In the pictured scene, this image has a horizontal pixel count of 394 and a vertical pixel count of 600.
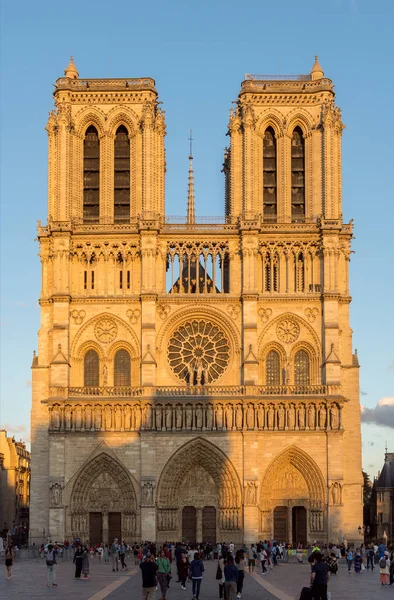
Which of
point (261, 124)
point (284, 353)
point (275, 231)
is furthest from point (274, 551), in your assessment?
point (261, 124)

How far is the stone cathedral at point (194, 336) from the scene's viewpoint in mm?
59000

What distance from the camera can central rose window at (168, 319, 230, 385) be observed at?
2416 inches

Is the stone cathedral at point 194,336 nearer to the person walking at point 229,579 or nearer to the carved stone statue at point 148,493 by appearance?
the carved stone statue at point 148,493

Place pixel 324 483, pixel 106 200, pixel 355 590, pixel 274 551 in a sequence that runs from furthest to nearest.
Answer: pixel 106 200 → pixel 324 483 → pixel 274 551 → pixel 355 590

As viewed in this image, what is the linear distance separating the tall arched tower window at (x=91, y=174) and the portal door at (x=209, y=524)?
A: 16.3m

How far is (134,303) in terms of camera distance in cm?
6125

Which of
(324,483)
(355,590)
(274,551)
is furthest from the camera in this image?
(324,483)

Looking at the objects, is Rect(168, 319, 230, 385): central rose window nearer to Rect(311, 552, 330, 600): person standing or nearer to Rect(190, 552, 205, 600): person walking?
Rect(190, 552, 205, 600): person walking

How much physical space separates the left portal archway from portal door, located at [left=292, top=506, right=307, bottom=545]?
7.90 m

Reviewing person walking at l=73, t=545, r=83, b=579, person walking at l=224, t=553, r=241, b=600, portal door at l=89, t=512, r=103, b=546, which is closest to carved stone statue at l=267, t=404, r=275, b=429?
portal door at l=89, t=512, r=103, b=546

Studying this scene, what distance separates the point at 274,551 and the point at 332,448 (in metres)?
9.37

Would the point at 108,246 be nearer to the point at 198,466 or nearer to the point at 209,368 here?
the point at 209,368

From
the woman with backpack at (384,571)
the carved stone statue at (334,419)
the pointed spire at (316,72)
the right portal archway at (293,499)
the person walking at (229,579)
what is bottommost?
the woman with backpack at (384,571)

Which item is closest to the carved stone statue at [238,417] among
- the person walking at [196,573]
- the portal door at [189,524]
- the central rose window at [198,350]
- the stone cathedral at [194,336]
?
the stone cathedral at [194,336]
